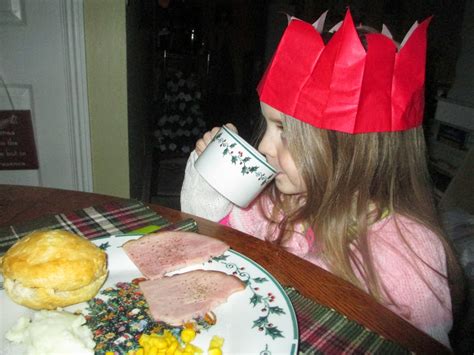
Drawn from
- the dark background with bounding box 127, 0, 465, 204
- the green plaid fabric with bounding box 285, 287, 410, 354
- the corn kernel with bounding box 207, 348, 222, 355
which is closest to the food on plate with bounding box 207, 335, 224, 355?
the corn kernel with bounding box 207, 348, 222, 355

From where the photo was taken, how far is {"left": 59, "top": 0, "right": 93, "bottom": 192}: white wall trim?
6.05 ft

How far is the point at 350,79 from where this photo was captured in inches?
27.8

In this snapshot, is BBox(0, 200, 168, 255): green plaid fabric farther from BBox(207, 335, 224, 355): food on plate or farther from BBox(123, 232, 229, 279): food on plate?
BBox(207, 335, 224, 355): food on plate

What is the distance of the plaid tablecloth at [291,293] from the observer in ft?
1.77

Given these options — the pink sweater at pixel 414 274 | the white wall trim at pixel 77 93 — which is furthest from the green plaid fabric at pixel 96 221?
the white wall trim at pixel 77 93

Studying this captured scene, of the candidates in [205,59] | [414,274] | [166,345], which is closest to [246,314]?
[166,345]

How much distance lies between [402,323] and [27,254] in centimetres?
59

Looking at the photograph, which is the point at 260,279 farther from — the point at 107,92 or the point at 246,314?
the point at 107,92

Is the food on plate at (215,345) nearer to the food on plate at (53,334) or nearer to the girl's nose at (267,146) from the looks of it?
the food on plate at (53,334)

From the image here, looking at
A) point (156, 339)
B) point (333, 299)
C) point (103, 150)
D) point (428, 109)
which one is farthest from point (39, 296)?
point (428, 109)

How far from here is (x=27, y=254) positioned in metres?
0.57

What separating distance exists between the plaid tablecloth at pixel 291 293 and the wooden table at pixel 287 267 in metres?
0.03

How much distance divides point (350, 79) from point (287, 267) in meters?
0.38

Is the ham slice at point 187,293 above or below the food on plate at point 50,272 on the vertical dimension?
below
